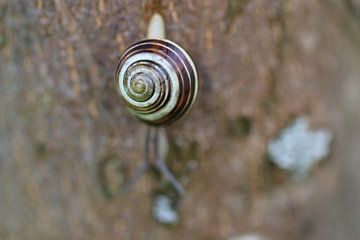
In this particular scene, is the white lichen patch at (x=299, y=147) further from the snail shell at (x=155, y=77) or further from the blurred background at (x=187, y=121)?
the snail shell at (x=155, y=77)

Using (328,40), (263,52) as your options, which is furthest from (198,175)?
(328,40)

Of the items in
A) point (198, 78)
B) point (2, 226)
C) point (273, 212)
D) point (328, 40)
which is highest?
point (328, 40)

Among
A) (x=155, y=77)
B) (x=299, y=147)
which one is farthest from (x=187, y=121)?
(x=299, y=147)

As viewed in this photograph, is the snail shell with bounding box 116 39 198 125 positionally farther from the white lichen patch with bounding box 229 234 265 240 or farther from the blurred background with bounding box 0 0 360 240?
the white lichen patch with bounding box 229 234 265 240

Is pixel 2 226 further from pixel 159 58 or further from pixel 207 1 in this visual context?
pixel 207 1

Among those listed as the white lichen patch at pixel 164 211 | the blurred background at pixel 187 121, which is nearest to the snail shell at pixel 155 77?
the blurred background at pixel 187 121

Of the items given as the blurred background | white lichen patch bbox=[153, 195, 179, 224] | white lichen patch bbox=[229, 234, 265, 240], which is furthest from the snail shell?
white lichen patch bbox=[229, 234, 265, 240]
